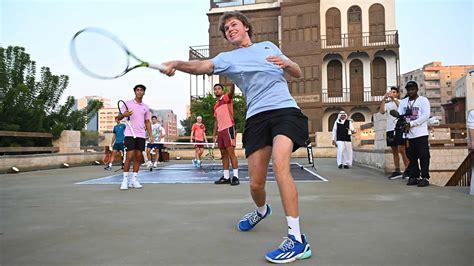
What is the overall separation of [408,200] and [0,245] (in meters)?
4.78

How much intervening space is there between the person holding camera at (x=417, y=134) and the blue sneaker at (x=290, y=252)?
4.98 meters

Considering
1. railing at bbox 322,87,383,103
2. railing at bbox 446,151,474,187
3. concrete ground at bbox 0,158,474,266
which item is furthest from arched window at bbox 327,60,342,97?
concrete ground at bbox 0,158,474,266

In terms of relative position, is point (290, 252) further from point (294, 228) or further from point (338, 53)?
point (338, 53)

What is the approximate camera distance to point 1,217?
450cm

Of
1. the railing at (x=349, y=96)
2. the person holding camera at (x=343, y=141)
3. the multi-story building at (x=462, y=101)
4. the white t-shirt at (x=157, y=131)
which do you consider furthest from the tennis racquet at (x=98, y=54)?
the multi-story building at (x=462, y=101)

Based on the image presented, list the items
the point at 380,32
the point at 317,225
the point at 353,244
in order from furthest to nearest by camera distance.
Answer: the point at 380,32, the point at 317,225, the point at 353,244

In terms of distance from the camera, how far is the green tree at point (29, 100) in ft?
46.5

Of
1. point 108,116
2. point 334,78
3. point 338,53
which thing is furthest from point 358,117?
point 108,116

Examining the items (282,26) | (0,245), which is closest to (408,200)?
(0,245)

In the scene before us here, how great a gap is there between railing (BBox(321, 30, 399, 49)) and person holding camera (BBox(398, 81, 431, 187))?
1033 inches

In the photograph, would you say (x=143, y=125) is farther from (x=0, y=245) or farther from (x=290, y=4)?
(x=290, y=4)

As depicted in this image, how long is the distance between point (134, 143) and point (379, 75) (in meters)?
29.5

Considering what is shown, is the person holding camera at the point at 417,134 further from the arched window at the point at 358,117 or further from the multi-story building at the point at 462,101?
the multi-story building at the point at 462,101

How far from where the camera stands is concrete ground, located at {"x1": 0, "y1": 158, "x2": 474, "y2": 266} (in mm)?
2791
